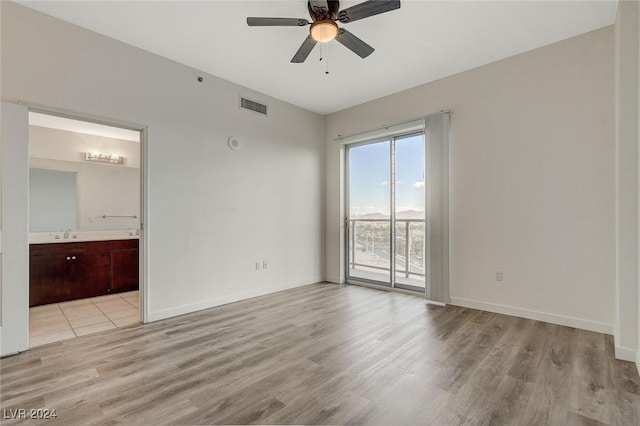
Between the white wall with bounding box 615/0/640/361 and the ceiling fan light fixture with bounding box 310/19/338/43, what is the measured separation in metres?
2.28

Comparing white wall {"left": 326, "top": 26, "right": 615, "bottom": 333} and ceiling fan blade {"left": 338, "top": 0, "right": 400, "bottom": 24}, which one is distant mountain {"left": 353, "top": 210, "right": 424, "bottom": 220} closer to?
white wall {"left": 326, "top": 26, "right": 615, "bottom": 333}

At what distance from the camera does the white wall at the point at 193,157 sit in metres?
2.60

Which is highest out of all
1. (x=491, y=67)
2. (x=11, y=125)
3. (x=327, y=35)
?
(x=491, y=67)

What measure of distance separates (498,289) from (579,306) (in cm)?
70

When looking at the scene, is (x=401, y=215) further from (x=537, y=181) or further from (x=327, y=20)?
(x=327, y=20)

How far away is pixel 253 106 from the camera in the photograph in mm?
4148

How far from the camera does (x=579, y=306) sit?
2.88m

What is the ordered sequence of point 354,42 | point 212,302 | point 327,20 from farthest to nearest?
point 212,302 < point 354,42 < point 327,20

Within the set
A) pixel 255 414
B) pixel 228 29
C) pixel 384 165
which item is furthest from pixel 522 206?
pixel 228 29

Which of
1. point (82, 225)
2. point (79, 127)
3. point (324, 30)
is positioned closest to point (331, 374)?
point (324, 30)

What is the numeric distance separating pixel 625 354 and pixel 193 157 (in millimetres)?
4474

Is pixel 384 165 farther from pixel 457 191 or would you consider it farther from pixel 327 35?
pixel 327 35

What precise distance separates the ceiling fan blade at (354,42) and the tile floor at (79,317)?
3548 mm

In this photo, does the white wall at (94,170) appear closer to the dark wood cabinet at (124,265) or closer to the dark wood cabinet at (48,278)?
the dark wood cabinet at (124,265)
